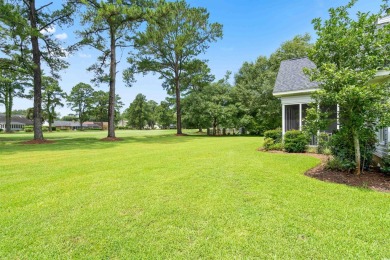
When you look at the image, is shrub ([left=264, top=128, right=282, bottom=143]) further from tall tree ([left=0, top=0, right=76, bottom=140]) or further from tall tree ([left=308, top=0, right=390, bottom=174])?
tall tree ([left=0, top=0, right=76, bottom=140])

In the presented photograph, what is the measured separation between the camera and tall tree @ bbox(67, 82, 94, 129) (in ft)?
208

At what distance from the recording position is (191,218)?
10.9 feet

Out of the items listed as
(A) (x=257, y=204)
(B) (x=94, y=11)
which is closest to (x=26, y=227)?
(A) (x=257, y=204)

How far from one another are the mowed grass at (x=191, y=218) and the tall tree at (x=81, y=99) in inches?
2643

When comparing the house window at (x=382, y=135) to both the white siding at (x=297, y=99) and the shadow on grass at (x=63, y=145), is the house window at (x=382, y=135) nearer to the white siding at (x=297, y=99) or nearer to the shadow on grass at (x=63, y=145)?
the white siding at (x=297, y=99)

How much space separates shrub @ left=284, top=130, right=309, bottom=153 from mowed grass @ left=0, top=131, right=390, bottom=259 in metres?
4.84

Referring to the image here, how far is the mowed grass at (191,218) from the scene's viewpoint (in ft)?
8.30

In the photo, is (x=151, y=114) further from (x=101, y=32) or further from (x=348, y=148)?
(x=348, y=148)

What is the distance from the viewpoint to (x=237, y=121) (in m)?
25.8

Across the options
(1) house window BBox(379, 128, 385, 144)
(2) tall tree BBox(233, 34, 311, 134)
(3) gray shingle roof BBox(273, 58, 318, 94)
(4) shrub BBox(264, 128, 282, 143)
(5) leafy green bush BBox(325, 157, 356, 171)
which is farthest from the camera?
(2) tall tree BBox(233, 34, 311, 134)

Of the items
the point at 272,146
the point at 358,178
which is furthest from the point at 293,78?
the point at 358,178

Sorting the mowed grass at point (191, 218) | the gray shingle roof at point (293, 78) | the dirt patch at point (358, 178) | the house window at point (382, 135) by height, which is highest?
the gray shingle roof at point (293, 78)

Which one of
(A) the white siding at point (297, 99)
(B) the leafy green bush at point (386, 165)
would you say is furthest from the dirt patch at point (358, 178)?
(A) the white siding at point (297, 99)

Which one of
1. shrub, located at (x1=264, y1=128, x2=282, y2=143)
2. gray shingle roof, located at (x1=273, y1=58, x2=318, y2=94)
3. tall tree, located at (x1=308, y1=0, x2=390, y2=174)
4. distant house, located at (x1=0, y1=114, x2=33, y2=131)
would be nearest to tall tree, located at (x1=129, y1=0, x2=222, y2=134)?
gray shingle roof, located at (x1=273, y1=58, x2=318, y2=94)
